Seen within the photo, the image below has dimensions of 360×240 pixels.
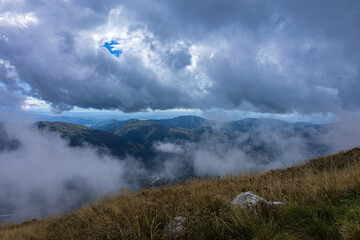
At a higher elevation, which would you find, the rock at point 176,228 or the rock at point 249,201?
the rock at point 249,201

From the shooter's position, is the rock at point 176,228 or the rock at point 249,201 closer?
the rock at point 176,228

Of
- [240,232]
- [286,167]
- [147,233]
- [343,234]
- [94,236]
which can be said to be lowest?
[286,167]

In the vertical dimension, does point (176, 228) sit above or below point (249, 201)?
below

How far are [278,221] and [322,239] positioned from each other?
2.79ft

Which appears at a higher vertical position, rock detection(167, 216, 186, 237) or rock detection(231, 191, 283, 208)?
rock detection(231, 191, 283, 208)

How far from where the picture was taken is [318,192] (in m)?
4.66

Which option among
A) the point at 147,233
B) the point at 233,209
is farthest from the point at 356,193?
the point at 147,233

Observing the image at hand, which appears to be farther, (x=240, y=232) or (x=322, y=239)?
(x=240, y=232)

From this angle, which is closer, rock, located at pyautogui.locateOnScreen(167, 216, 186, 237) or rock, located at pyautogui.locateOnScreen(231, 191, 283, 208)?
rock, located at pyautogui.locateOnScreen(167, 216, 186, 237)

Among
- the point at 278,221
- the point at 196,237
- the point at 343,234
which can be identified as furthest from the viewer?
the point at 278,221

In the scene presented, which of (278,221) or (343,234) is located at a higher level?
(343,234)

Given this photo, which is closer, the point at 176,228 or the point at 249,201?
the point at 176,228

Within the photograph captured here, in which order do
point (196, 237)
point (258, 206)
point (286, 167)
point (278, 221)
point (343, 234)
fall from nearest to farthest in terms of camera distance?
point (343, 234) < point (196, 237) < point (278, 221) < point (258, 206) < point (286, 167)

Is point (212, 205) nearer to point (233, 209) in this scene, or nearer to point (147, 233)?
point (233, 209)
